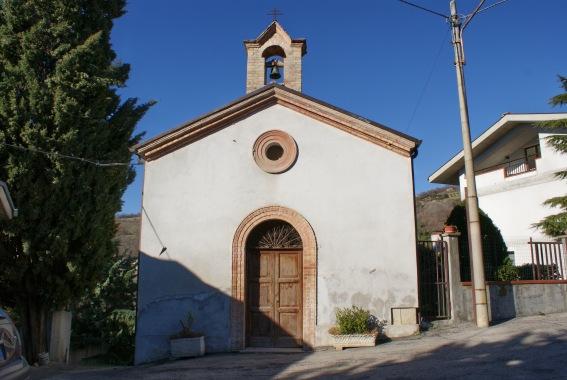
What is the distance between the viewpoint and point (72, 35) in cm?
1184

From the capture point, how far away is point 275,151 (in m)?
11.9

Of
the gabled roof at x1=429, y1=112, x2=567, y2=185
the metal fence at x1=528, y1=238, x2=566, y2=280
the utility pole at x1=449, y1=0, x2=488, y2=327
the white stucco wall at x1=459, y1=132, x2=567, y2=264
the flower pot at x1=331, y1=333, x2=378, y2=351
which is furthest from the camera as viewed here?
the white stucco wall at x1=459, y1=132, x2=567, y2=264

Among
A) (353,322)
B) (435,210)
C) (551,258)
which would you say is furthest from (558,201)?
(435,210)

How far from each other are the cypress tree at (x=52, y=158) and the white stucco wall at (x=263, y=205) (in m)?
1.25

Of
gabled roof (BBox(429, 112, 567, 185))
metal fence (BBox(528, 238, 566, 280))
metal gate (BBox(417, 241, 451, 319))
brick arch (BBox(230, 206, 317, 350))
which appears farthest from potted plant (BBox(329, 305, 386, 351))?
gabled roof (BBox(429, 112, 567, 185))

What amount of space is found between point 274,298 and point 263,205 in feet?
7.02

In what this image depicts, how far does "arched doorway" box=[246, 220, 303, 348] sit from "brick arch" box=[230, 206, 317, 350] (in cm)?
25

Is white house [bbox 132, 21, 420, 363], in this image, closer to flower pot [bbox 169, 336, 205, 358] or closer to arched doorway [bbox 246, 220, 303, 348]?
arched doorway [bbox 246, 220, 303, 348]

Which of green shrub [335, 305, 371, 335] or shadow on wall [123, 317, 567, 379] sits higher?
green shrub [335, 305, 371, 335]

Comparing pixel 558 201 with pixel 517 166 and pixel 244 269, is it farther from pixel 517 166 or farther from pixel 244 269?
pixel 244 269

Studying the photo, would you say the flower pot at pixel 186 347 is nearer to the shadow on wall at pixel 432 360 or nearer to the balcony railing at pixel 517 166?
the shadow on wall at pixel 432 360

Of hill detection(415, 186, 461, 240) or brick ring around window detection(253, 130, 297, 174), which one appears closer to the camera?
brick ring around window detection(253, 130, 297, 174)

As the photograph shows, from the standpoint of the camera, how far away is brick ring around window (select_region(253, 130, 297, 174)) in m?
11.5

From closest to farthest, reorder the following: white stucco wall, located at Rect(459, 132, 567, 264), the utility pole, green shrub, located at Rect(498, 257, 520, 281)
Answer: the utility pole, green shrub, located at Rect(498, 257, 520, 281), white stucco wall, located at Rect(459, 132, 567, 264)
